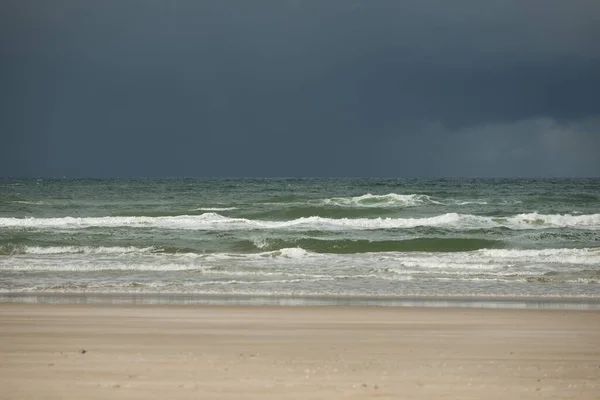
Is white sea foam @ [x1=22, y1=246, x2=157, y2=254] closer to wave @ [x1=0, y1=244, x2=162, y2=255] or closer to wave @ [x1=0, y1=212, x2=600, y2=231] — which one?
wave @ [x1=0, y1=244, x2=162, y2=255]

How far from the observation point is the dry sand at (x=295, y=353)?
21.4 ft

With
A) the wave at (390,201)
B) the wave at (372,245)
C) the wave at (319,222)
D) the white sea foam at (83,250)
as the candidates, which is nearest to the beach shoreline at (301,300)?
the white sea foam at (83,250)

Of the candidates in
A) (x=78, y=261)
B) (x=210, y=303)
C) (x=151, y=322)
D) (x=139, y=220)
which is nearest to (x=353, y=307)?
(x=210, y=303)

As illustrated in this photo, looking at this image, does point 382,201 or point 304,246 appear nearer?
point 304,246

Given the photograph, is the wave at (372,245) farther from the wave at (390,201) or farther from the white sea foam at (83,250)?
the wave at (390,201)

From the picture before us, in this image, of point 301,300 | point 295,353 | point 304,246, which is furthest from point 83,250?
point 295,353

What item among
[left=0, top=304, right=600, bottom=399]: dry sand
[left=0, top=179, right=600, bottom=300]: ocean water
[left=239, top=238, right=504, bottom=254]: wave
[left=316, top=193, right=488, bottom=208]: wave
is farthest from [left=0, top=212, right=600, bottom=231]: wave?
[left=0, top=304, right=600, bottom=399]: dry sand

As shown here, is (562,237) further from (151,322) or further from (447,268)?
(151,322)

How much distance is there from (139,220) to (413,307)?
22.4 meters

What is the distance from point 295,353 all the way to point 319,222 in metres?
24.1

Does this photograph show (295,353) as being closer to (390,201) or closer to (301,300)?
(301,300)

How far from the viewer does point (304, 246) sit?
24.7m

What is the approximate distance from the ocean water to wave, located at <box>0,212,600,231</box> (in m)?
0.06

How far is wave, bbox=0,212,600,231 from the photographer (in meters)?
30.6
